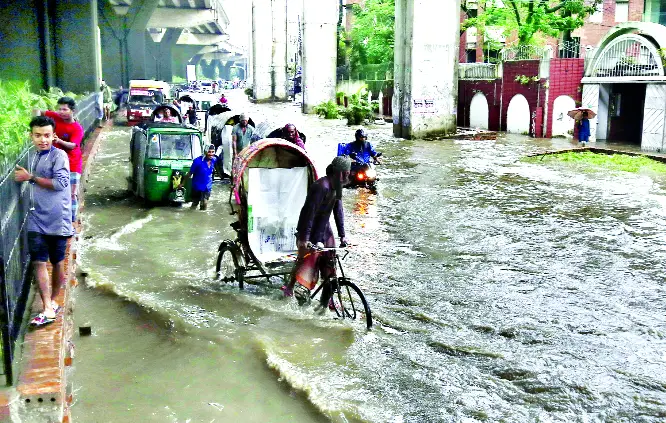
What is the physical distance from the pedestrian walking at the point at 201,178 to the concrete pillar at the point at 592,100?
20.2 meters

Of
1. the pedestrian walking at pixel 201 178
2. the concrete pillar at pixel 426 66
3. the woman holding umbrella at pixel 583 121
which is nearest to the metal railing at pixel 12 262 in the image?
the pedestrian walking at pixel 201 178

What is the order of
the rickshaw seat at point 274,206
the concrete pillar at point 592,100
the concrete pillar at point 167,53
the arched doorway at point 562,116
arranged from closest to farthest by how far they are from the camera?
1. the rickshaw seat at point 274,206
2. the concrete pillar at point 592,100
3. the arched doorway at point 562,116
4. the concrete pillar at point 167,53

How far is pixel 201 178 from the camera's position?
49.4 ft

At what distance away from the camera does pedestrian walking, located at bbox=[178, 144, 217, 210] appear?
583 inches

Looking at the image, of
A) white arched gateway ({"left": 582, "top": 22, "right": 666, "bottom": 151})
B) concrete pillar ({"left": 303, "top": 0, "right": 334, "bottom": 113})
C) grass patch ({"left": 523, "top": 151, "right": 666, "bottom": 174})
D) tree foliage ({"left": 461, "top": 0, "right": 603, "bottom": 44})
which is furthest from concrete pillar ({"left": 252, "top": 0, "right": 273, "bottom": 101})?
grass patch ({"left": 523, "top": 151, "right": 666, "bottom": 174})

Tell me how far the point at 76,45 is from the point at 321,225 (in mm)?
29891

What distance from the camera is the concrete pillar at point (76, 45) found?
33656 millimetres

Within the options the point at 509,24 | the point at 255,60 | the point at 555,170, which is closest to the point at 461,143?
the point at 555,170

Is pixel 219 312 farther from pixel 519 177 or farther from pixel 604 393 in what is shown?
pixel 519 177

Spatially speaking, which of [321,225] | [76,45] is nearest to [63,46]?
[76,45]

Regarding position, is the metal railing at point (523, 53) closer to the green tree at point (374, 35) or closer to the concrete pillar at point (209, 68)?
the green tree at point (374, 35)

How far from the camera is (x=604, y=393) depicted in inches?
254

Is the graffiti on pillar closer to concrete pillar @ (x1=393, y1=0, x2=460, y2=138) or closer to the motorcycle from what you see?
concrete pillar @ (x1=393, y1=0, x2=460, y2=138)

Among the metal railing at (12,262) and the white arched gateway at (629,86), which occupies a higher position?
the white arched gateway at (629,86)
